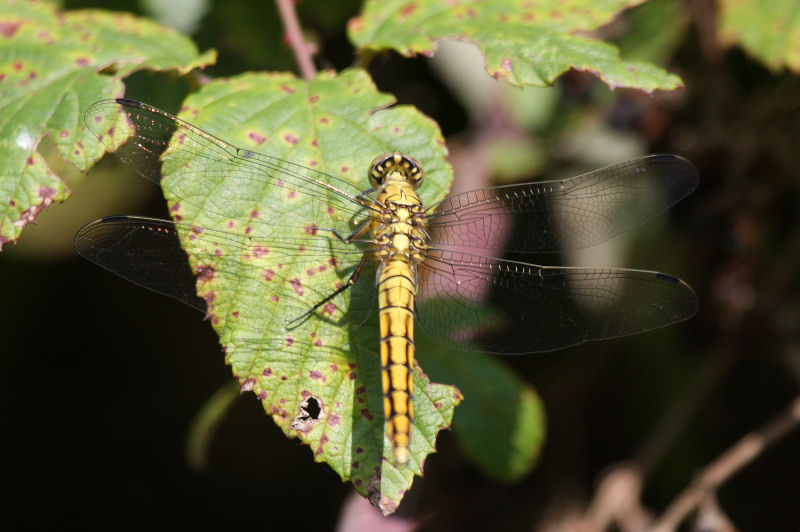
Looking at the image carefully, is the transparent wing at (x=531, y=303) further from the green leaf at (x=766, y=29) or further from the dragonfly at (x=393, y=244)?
the green leaf at (x=766, y=29)

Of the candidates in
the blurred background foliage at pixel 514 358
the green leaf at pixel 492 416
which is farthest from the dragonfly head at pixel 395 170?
the green leaf at pixel 492 416

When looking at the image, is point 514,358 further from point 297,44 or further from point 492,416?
point 297,44

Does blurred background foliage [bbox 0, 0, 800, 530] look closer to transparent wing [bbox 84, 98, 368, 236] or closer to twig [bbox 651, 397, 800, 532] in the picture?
twig [bbox 651, 397, 800, 532]

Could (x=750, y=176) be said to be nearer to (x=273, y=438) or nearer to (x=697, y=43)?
(x=697, y=43)

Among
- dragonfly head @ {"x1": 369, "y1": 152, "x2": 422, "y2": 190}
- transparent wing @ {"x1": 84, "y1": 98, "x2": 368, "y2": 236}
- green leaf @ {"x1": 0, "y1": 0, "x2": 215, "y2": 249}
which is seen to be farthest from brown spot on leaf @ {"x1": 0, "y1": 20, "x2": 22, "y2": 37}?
dragonfly head @ {"x1": 369, "y1": 152, "x2": 422, "y2": 190}

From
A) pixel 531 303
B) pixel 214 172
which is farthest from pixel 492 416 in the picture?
pixel 214 172

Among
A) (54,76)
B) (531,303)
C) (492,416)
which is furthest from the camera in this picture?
(492,416)
